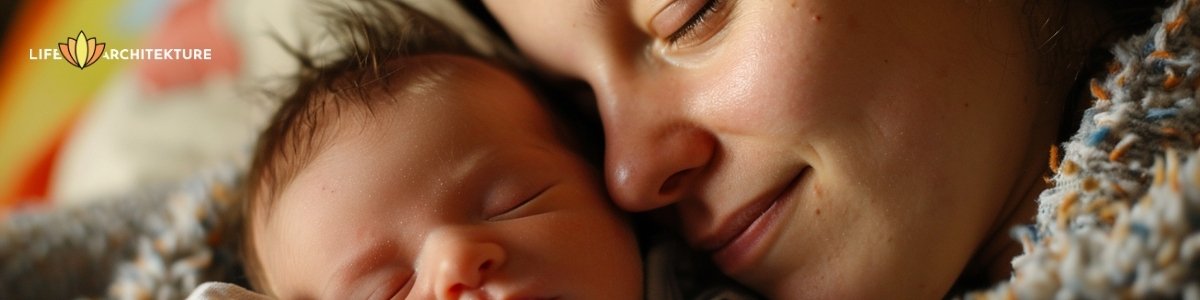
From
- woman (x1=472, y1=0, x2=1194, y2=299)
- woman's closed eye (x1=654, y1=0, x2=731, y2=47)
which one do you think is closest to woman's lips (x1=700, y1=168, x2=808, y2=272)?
woman (x1=472, y1=0, x2=1194, y2=299)

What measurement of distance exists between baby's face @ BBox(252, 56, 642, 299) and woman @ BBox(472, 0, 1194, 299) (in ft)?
0.21

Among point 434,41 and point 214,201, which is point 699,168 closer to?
point 434,41

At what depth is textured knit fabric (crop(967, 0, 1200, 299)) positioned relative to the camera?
602 millimetres

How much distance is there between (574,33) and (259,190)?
374 millimetres

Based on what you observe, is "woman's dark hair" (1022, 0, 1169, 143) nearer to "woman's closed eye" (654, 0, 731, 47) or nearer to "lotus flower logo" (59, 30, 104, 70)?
"woman's closed eye" (654, 0, 731, 47)

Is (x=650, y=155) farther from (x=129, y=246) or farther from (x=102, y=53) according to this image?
(x=102, y=53)

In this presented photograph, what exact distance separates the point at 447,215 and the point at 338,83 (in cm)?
23

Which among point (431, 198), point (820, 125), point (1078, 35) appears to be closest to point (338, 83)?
point (431, 198)

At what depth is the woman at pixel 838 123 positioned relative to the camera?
2.61 feet

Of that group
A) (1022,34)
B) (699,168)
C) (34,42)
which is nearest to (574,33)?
(699,168)

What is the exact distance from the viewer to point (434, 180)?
0.89 metres

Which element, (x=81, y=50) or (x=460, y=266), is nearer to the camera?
(x=460, y=266)

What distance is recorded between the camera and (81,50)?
189cm

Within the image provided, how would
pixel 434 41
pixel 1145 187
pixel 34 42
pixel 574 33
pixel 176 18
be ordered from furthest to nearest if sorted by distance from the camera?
1. pixel 34 42
2. pixel 176 18
3. pixel 434 41
4. pixel 574 33
5. pixel 1145 187
